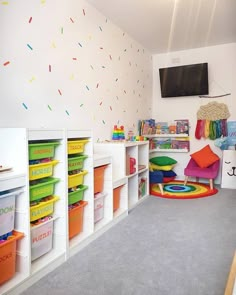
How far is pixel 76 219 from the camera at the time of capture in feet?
7.54

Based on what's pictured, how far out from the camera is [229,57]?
177 inches

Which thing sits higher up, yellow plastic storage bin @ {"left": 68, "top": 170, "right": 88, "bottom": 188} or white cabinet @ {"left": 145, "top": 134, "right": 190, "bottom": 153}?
white cabinet @ {"left": 145, "top": 134, "right": 190, "bottom": 153}

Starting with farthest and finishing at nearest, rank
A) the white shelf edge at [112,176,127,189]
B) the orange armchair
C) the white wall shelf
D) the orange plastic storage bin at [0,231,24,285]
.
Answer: the white wall shelf < the orange armchair < the white shelf edge at [112,176,127,189] < the orange plastic storage bin at [0,231,24,285]

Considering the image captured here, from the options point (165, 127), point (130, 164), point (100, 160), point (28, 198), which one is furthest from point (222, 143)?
point (28, 198)

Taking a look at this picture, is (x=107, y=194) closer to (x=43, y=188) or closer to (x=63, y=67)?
(x=43, y=188)

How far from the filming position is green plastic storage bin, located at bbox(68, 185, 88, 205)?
2.23 metres

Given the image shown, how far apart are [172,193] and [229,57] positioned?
2517 mm

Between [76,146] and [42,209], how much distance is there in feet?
1.96

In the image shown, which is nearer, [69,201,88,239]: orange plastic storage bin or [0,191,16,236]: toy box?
[0,191,16,236]: toy box

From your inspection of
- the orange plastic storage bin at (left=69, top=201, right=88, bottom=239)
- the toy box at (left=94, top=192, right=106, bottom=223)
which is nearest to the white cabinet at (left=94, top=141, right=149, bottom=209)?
the toy box at (left=94, top=192, right=106, bottom=223)

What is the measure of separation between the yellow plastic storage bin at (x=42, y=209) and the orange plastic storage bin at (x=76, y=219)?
23cm

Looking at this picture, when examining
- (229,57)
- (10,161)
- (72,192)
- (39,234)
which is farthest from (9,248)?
(229,57)

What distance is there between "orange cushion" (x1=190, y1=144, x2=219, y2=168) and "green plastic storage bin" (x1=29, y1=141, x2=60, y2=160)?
9.54 ft

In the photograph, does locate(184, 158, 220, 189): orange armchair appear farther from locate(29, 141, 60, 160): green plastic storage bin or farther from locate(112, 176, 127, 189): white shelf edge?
locate(29, 141, 60, 160): green plastic storage bin
